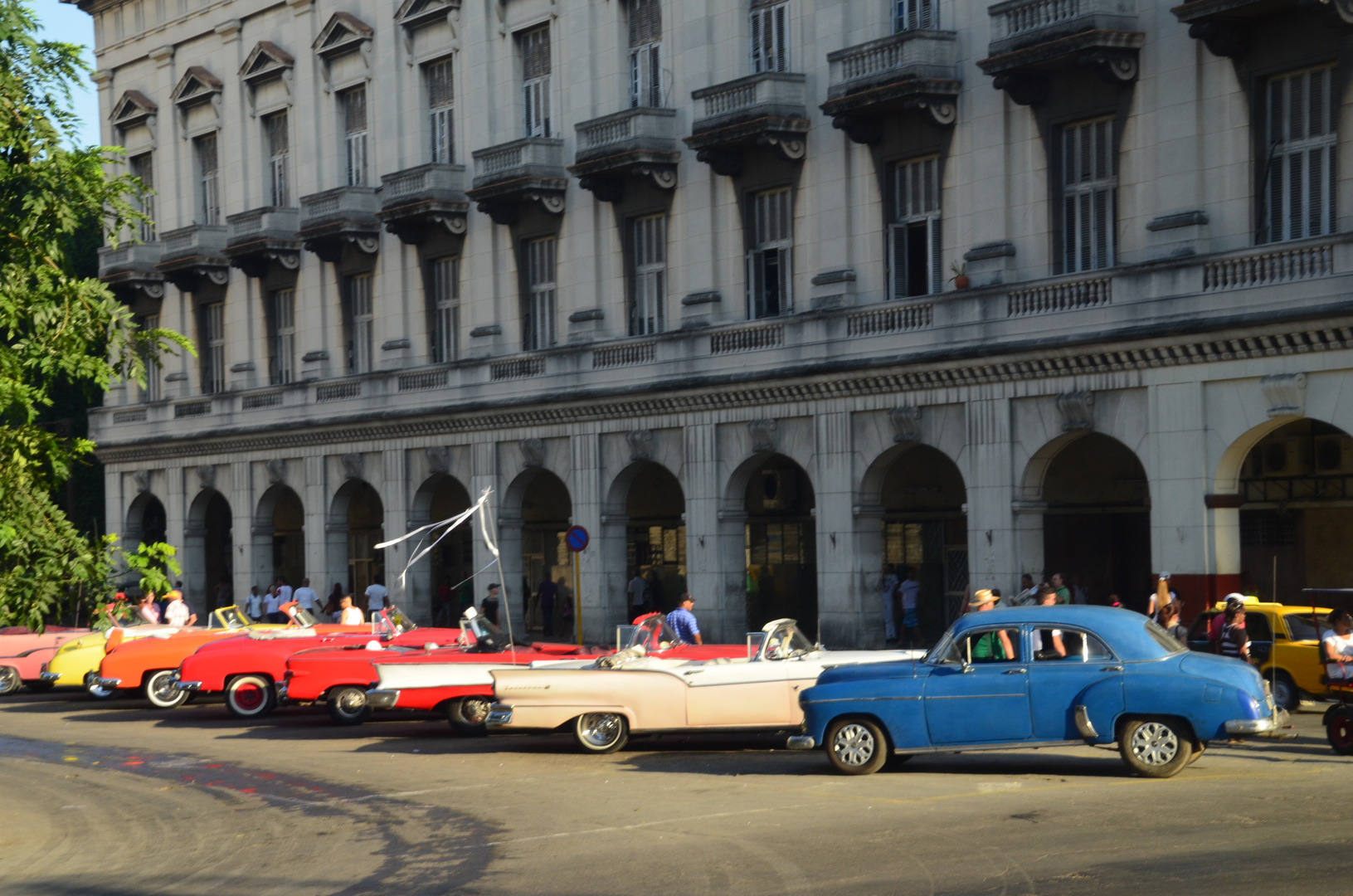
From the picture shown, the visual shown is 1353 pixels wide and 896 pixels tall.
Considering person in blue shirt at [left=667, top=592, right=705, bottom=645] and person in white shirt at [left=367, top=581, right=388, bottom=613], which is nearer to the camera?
person in blue shirt at [left=667, top=592, right=705, bottom=645]

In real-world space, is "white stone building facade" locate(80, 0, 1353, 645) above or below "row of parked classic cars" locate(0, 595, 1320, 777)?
above

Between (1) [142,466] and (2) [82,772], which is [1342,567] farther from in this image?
(1) [142,466]

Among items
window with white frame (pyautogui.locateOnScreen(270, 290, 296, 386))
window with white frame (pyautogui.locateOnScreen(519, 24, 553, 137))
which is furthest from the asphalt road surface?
window with white frame (pyautogui.locateOnScreen(270, 290, 296, 386))

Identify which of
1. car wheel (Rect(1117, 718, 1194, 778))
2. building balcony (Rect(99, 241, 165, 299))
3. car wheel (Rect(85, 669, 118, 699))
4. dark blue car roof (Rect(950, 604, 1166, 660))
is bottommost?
car wheel (Rect(85, 669, 118, 699))

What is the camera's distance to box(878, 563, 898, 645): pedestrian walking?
3272cm

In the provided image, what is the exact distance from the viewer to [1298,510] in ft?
94.8

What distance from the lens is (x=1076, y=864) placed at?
39.0 feet

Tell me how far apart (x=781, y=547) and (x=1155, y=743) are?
72.8 ft

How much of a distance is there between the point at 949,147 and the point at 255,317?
24.7m

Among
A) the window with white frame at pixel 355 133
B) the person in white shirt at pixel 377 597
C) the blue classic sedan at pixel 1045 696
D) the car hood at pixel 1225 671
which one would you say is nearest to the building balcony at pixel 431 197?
the window with white frame at pixel 355 133

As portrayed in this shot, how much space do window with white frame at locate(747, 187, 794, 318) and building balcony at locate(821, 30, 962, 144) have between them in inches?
122

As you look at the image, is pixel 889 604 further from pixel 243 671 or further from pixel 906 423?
pixel 243 671

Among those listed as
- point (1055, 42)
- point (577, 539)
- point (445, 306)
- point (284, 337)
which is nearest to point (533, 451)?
point (445, 306)

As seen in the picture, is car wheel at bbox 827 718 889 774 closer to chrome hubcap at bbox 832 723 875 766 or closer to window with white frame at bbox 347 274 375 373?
chrome hubcap at bbox 832 723 875 766
